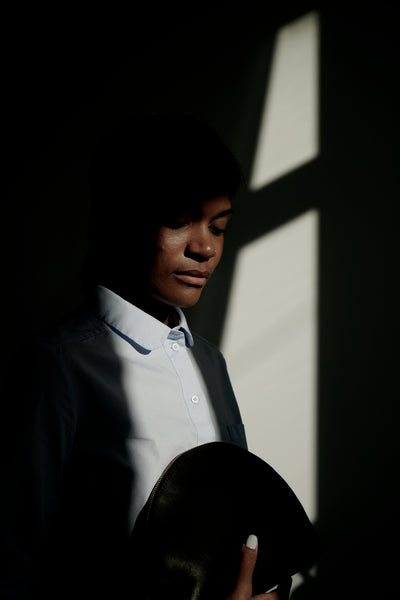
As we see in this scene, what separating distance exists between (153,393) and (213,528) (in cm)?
21

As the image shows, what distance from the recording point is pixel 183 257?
2.21 feet

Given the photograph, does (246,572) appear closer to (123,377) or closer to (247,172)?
(123,377)

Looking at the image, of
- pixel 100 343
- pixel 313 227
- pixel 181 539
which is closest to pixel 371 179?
pixel 313 227

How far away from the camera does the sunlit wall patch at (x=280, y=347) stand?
1354mm

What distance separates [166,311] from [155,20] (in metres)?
1.23

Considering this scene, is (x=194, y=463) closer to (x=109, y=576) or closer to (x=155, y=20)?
(x=109, y=576)

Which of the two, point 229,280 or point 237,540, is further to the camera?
point 229,280

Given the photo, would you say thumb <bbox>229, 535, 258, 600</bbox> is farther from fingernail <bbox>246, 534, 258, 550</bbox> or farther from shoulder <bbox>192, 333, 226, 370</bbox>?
shoulder <bbox>192, 333, 226, 370</bbox>

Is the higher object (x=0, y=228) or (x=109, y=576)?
(x=0, y=228)

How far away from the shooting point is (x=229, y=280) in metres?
1.44

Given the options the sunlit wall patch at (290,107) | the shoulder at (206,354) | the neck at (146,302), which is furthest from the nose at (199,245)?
the sunlit wall patch at (290,107)

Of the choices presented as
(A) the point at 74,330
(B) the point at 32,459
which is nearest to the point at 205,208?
(A) the point at 74,330

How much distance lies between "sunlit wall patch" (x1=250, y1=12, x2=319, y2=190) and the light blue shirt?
3.03 feet

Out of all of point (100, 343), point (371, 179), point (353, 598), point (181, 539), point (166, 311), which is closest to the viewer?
point (181, 539)
